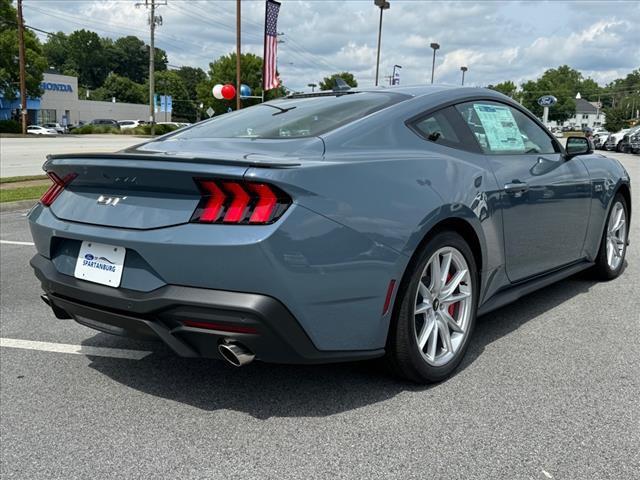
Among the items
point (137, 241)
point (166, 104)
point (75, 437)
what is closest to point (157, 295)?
point (137, 241)

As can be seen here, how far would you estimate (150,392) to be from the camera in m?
3.11

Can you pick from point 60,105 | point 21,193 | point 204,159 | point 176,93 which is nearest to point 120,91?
point 176,93

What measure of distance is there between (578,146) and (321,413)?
2.84 m

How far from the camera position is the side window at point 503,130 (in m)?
3.65

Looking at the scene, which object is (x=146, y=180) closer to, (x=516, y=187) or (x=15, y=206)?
(x=516, y=187)

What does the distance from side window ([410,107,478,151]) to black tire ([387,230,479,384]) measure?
0.53 m

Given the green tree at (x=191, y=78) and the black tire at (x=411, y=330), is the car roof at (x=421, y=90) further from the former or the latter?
the green tree at (x=191, y=78)

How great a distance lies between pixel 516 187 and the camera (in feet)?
12.0

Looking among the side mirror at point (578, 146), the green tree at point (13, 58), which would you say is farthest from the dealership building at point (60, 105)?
the side mirror at point (578, 146)

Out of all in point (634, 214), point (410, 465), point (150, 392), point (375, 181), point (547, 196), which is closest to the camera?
point (410, 465)

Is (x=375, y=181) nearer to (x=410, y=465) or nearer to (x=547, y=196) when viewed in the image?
(x=410, y=465)

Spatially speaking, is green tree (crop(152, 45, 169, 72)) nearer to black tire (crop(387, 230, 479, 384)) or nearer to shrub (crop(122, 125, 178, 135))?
shrub (crop(122, 125, 178, 135))

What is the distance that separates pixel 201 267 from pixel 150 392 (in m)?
0.98

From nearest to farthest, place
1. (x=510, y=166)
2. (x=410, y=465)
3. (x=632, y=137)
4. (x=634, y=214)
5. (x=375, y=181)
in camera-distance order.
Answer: (x=410, y=465), (x=375, y=181), (x=510, y=166), (x=634, y=214), (x=632, y=137)
